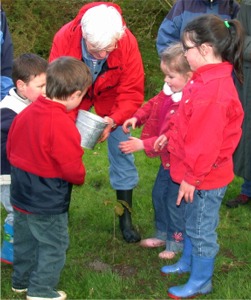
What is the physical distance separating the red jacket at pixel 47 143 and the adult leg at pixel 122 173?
55.3 inches

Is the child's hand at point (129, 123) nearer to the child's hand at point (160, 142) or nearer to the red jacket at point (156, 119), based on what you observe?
the red jacket at point (156, 119)

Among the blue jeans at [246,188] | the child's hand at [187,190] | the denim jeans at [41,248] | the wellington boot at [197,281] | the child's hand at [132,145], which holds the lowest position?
the blue jeans at [246,188]

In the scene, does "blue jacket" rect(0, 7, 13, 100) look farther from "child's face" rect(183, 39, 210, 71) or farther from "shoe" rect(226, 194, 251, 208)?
"shoe" rect(226, 194, 251, 208)

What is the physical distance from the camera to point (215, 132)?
→ 3.25 meters

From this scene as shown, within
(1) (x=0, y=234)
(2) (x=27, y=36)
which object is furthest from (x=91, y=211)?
(2) (x=27, y=36)

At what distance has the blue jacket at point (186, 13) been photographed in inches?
196

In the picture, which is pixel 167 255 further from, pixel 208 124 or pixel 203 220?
pixel 208 124

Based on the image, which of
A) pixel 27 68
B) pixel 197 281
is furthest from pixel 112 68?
pixel 197 281

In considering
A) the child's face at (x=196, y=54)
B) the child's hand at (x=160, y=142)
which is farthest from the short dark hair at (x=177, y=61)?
the child's hand at (x=160, y=142)

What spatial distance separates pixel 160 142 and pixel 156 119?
373mm

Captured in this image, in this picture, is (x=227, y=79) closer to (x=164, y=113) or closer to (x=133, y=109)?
(x=164, y=113)

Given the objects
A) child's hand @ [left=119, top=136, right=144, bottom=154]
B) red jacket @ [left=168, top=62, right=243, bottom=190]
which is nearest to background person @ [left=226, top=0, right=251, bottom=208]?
child's hand @ [left=119, top=136, right=144, bottom=154]

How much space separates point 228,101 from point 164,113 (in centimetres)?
85

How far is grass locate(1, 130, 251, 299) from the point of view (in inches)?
148
